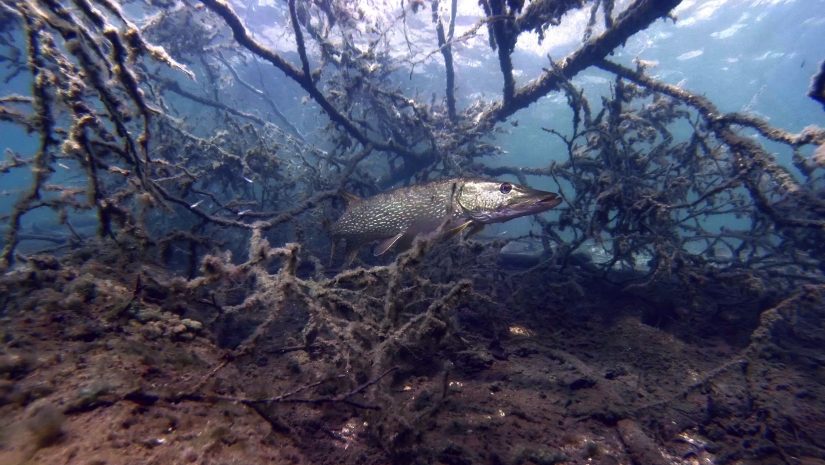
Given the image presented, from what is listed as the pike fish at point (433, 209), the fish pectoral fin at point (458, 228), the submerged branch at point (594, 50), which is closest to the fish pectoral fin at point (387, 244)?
the pike fish at point (433, 209)

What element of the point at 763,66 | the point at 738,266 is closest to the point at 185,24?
the point at 738,266

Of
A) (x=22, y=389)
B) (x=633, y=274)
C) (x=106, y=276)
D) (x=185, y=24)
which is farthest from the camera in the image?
(x=185, y=24)

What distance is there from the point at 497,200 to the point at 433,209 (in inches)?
26.4

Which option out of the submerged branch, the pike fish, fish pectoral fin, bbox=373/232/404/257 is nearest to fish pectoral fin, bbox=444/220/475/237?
the pike fish

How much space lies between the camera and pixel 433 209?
3582mm

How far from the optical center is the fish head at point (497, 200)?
127 inches

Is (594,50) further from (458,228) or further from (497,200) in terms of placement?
(458,228)

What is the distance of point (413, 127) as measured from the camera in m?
8.52

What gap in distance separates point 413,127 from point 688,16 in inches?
1067

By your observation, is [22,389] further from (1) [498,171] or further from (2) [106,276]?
(1) [498,171]

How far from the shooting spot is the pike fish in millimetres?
3312

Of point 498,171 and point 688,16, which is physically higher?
point 688,16

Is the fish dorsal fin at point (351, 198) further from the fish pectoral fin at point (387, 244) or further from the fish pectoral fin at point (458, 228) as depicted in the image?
the fish pectoral fin at point (458, 228)

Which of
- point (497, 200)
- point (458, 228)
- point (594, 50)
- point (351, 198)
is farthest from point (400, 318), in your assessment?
point (594, 50)
